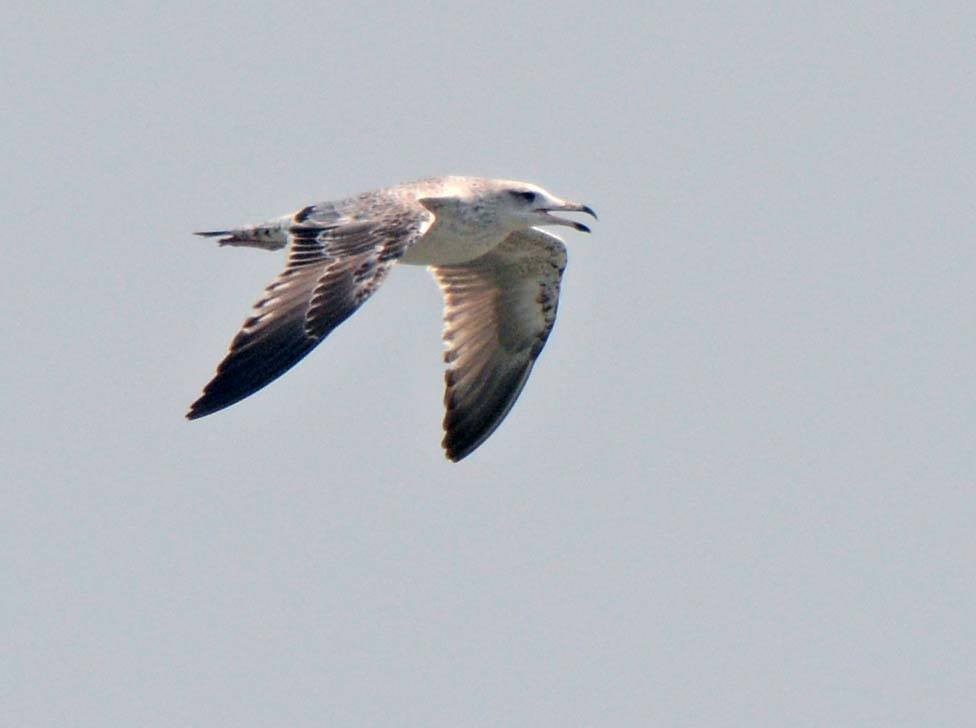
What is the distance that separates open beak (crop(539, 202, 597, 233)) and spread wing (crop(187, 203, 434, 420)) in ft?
4.66

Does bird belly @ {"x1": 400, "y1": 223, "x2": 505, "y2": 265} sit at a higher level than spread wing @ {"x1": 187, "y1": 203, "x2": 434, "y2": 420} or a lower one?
higher

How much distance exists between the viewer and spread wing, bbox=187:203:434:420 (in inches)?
517

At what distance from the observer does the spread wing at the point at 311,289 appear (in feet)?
43.1

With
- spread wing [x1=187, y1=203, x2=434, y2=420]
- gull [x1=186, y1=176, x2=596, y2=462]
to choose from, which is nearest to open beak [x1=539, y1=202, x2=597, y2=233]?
gull [x1=186, y1=176, x2=596, y2=462]

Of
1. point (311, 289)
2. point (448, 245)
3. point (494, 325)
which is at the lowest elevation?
point (311, 289)

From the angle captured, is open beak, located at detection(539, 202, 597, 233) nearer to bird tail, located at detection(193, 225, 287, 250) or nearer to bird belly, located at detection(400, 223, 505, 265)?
bird belly, located at detection(400, 223, 505, 265)

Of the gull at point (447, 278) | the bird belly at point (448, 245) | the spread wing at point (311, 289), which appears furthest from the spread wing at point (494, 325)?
the spread wing at point (311, 289)

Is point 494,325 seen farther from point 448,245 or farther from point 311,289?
point 311,289

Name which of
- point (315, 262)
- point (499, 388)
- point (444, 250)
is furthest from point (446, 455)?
point (315, 262)

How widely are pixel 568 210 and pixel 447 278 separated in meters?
1.69

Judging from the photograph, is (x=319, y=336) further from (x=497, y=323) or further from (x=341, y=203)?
(x=497, y=323)

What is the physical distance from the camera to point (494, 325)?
1702 cm

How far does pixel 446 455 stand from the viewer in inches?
649

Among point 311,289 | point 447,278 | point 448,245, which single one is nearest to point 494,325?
point 447,278
